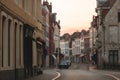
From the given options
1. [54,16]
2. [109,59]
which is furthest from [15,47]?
[54,16]

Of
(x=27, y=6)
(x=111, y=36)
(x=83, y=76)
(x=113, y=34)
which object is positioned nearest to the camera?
(x=27, y=6)

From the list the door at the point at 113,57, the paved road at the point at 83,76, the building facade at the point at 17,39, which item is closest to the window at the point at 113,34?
the door at the point at 113,57

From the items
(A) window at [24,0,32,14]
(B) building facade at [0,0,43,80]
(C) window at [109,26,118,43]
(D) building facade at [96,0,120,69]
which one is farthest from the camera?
(C) window at [109,26,118,43]

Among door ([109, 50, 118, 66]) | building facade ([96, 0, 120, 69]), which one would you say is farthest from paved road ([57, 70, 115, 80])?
building facade ([96, 0, 120, 69])

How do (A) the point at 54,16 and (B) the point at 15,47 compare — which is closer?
(B) the point at 15,47

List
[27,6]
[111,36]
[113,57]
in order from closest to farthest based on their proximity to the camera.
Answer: [27,6]
[113,57]
[111,36]

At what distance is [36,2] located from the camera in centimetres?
5394

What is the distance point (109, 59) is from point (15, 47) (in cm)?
5731

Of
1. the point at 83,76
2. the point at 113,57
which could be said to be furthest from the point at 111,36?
the point at 83,76

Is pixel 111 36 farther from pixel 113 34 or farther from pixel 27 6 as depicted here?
pixel 27 6

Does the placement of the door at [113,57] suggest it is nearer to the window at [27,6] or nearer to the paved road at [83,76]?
the paved road at [83,76]

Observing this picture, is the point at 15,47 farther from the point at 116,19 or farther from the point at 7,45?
the point at 116,19

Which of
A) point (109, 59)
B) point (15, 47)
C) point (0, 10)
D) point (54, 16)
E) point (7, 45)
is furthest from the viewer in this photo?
point (54, 16)

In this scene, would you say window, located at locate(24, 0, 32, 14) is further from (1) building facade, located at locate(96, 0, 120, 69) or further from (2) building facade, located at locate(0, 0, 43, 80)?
(1) building facade, located at locate(96, 0, 120, 69)
